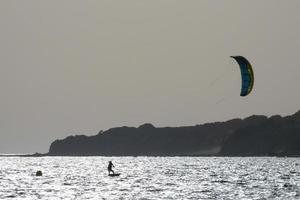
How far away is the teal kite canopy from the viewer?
66.3m

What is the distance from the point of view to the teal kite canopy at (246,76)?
2611 inches

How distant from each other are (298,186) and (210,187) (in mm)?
10338

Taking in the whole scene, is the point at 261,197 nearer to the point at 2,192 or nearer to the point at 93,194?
the point at 93,194

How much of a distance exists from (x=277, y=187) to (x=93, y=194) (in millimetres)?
22873

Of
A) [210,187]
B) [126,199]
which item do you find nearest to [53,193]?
[126,199]

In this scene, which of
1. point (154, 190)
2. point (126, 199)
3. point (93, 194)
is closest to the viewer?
point (126, 199)

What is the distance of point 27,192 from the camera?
246ft

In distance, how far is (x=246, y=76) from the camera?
221ft

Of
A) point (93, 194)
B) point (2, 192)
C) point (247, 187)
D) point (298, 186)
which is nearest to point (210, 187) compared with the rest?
point (247, 187)

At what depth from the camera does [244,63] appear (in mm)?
67062

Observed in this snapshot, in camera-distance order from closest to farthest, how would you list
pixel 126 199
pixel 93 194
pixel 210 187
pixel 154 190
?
pixel 126 199, pixel 93 194, pixel 154 190, pixel 210 187

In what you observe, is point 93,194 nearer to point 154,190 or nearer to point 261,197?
point 154,190

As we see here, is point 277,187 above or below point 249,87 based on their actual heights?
below

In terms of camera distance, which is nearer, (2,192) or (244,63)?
(244,63)
